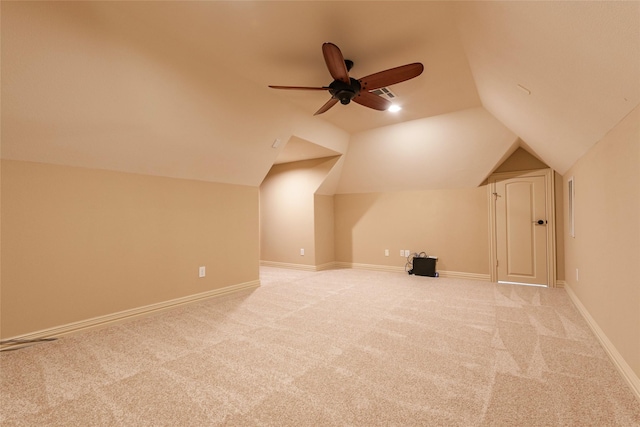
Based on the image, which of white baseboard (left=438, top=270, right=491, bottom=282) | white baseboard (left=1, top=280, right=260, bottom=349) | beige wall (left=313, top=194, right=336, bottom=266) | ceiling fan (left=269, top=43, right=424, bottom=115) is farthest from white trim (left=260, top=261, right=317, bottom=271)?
ceiling fan (left=269, top=43, right=424, bottom=115)

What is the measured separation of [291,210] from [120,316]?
3.48m

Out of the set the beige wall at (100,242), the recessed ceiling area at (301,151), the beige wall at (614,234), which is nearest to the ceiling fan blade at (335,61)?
the beige wall at (614,234)

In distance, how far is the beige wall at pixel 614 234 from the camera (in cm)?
169

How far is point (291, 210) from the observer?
5895 millimetres

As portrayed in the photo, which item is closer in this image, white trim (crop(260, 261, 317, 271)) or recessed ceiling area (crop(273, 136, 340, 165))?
recessed ceiling area (crop(273, 136, 340, 165))

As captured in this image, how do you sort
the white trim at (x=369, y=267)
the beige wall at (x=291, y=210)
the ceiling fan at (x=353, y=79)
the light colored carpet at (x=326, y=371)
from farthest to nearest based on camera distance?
1. the beige wall at (x=291, y=210)
2. the white trim at (x=369, y=267)
3. the ceiling fan at (x=353, y=79)
4. the light colored carpet at (x=326, y=371)

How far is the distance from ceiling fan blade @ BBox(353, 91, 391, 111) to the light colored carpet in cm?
215

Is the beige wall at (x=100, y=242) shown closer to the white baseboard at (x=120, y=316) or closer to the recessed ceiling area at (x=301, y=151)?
the white baseboard at (x=120, y=316)

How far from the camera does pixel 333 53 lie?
2043 mm

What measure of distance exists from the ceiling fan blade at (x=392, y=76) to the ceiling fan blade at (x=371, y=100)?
0.11 metres

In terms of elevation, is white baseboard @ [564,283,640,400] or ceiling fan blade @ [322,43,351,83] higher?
ceiling fan blade @ [322,43,351,83]

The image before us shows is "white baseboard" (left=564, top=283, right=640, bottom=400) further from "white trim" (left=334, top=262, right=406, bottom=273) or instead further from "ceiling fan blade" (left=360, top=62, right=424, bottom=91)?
"white trim" (left=334, top=262, right=406, bottom=273)

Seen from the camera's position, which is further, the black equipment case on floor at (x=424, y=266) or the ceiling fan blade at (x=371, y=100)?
the black equipment case on floor at (x=424, y=266)

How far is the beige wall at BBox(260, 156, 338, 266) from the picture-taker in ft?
18.4
